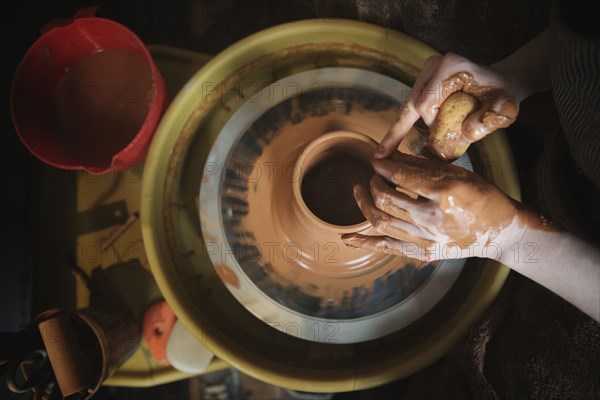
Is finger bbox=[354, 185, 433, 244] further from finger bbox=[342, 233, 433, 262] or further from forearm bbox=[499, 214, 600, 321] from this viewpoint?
forearm bbox=[499, 214, 600, 321]

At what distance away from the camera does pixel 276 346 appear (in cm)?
185

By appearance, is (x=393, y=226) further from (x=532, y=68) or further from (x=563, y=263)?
(x=532, y=68)

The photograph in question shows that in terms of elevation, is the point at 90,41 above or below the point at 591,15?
above

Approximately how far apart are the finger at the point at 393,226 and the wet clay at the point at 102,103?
1267 millimetres

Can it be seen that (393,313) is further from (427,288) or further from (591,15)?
(591,15)

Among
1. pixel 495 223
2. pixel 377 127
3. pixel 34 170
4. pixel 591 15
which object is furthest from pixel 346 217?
pixel 34 170

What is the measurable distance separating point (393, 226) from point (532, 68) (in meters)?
0.63

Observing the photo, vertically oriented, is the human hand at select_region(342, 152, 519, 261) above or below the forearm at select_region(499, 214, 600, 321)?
above

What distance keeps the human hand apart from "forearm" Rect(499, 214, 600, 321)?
6 cm

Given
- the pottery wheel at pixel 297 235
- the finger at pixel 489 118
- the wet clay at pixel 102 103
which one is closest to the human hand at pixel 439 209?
the finger at pixel 489 118

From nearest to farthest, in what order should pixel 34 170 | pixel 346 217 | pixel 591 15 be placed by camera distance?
pixel 591 15 → pixel 346 217 → pixel 34 170

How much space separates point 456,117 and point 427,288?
72 cm

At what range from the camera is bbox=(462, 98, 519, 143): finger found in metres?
1.08

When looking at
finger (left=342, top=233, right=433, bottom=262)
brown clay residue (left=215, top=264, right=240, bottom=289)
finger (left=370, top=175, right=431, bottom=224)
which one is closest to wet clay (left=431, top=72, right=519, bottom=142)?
finger (left=370, top=175, right=431, bottom=224)
